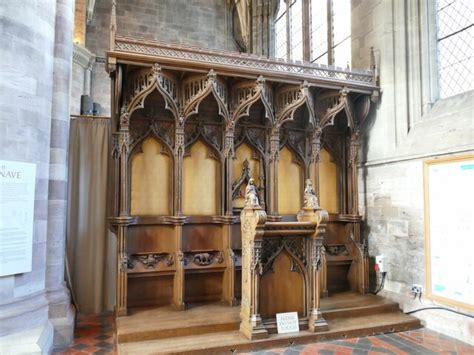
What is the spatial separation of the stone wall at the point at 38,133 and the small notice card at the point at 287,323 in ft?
6.51

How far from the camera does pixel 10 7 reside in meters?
2.99

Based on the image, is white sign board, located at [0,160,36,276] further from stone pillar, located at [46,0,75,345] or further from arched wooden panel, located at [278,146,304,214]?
arched wooden panel, located at [278,146,304,214]

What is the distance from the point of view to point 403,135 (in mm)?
4223

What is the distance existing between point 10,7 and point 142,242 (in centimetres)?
257

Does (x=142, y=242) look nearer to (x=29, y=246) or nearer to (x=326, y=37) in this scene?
(x=29, y=246)

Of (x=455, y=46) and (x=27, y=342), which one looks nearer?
(x=27, y=342)

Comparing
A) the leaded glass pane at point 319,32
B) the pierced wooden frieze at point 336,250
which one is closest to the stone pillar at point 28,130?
the pierced wooden frieze at point 336,250

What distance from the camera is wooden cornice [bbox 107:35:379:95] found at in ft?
12.1

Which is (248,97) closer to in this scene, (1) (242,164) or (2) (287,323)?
(1) (242,164)

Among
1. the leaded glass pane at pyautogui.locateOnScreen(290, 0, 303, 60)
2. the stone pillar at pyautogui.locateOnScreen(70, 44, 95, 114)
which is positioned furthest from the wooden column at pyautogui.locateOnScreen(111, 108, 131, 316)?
the leaded glass pane at pyautogui.locateOnScreen(290, 0, 303, 60)

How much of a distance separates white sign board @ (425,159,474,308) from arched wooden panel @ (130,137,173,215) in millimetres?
2909

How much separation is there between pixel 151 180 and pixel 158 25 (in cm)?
544

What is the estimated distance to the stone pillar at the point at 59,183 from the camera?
3352 millimetres

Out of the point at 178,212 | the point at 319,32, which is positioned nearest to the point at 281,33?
the point at 319,32
